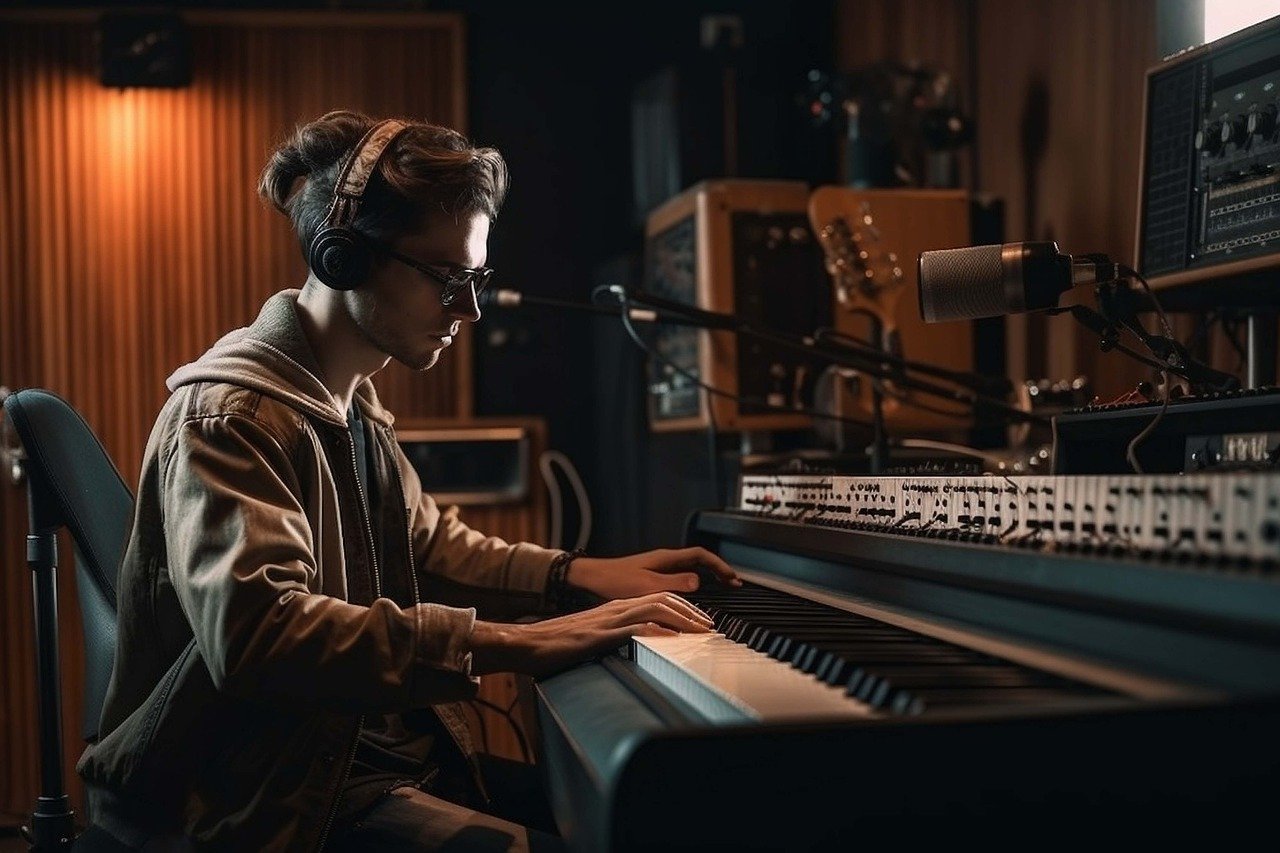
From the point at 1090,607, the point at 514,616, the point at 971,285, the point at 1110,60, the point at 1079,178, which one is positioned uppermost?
the point at 1110,60

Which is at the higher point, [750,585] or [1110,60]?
[1110,60]

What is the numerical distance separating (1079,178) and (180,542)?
2271mm

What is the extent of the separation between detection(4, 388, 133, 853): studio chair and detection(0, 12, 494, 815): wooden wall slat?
7.19 feet

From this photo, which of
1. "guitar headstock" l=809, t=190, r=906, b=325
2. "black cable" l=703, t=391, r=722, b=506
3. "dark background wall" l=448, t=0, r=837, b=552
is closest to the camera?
"guitar headstock" l=809, t=190, r=906, b=325

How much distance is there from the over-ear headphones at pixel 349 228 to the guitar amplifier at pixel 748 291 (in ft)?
5.10

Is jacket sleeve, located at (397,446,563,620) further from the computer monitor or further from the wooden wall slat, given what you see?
the wooden wall slat

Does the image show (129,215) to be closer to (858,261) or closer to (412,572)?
(858,261)

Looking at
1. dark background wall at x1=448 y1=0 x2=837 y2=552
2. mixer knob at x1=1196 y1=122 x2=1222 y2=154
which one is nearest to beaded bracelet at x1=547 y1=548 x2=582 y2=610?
mixer knob at x1=1196 y1=122 x2=1222 y2=154

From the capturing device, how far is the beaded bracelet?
203 cm

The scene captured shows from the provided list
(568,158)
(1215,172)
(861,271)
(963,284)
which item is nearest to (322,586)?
(963,284)

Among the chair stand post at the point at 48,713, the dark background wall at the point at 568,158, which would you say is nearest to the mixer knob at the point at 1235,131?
the chair stand post at the point at 48,713

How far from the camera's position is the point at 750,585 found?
6.13 feet

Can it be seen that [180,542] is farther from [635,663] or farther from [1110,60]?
[1110,60]

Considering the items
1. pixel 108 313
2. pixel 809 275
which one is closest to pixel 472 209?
pixel 809 275
